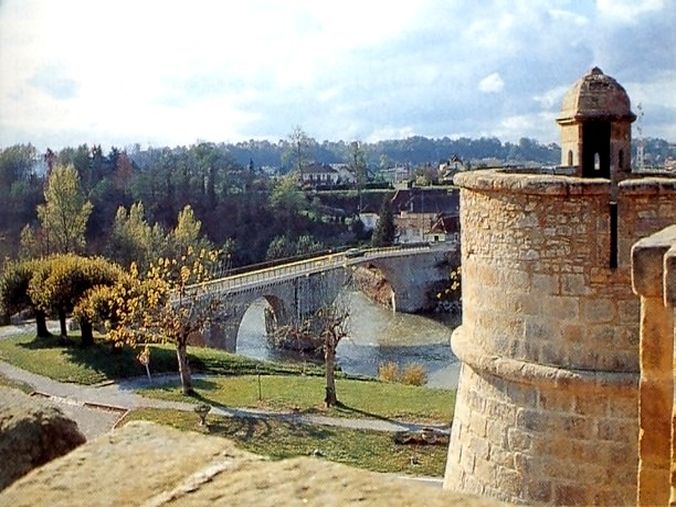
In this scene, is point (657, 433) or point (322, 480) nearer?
point (322, 480)

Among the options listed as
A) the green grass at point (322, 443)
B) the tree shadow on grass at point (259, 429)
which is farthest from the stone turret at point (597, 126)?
the tree shadow on grass at point (259, 429)

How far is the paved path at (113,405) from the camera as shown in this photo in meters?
9.30

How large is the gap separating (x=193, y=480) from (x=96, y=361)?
11.4 meters

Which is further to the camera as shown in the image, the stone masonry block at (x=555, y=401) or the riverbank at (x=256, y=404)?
the riverbank at (x=256, y=404)

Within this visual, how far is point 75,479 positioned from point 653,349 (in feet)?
3.34

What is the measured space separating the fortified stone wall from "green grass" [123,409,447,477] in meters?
4.47

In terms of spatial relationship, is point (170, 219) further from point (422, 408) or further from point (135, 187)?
point (422, 408)

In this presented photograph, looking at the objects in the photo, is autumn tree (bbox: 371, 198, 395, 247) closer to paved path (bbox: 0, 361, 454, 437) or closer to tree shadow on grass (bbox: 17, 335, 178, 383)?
tree shadow on grass (bbox: 17, 335, 178, 383)

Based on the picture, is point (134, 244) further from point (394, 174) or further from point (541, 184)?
point (394, 174)

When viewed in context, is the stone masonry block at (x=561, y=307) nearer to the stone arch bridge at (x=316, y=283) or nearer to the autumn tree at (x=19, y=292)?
the autumn tree at (x=19, y=292)

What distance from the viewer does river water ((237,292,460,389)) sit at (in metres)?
15.6

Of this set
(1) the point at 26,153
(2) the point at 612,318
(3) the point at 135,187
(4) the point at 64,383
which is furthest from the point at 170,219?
(2) the point at 612,318

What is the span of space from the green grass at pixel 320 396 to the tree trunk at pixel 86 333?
1.80m

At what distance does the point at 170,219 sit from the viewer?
91.3 ft
